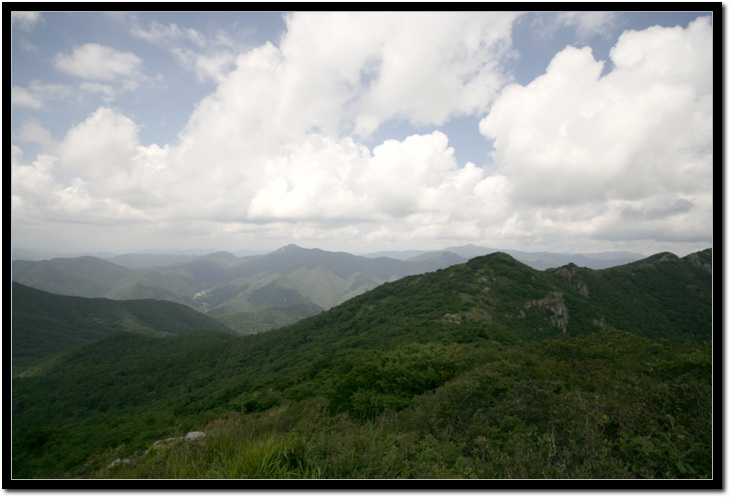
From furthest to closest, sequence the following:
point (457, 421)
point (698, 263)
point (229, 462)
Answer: point (698, 263) < point (457, 421) < point (229, 462)

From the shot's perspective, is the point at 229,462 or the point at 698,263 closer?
the point at 229,462

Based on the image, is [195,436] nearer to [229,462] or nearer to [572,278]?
[229,462]

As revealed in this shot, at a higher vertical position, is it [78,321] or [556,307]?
[556,307]

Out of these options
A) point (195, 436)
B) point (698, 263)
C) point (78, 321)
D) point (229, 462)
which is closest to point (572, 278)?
point (698, 263)

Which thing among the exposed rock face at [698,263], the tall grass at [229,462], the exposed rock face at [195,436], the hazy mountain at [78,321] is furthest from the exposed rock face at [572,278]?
the hazy mountain at [78,321]

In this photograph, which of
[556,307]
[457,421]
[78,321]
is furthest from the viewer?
[78,321]

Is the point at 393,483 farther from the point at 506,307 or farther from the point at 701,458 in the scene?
the point at 506,307

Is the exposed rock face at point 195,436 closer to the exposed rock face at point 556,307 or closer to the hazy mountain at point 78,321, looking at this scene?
the exposed rock face at point 556,307

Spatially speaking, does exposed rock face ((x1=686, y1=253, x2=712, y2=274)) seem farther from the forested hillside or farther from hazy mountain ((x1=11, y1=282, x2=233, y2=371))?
hazy mountain ((x1=11, y1=282, x2=233, y2=371))

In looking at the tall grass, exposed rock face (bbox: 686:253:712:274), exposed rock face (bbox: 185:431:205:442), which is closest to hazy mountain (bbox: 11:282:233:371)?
exposed rock face (bbox: 185:431:205:442)

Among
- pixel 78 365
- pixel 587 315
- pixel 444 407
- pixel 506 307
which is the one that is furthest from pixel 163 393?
pixel 587 315
